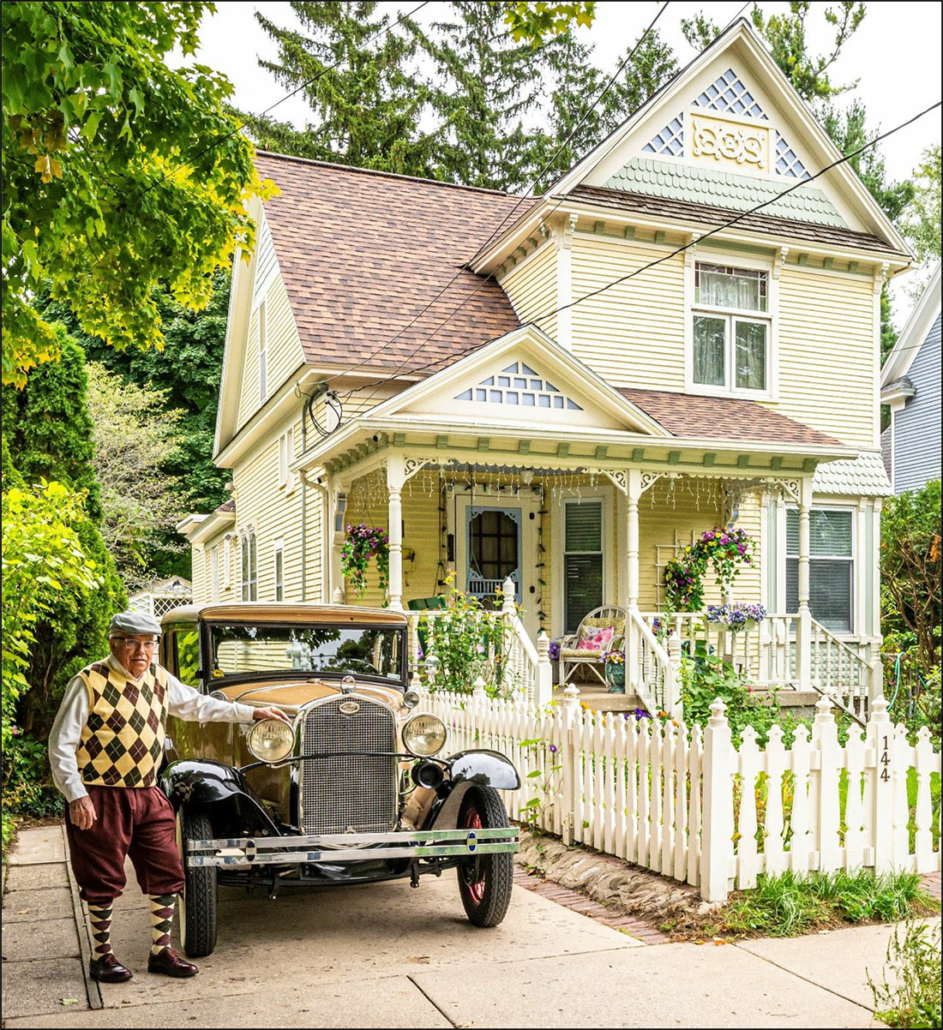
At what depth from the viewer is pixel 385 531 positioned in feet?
44.7

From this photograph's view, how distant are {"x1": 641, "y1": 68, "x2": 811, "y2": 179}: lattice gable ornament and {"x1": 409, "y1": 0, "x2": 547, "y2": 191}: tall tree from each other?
7.53 feet

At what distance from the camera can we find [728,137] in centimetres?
1578

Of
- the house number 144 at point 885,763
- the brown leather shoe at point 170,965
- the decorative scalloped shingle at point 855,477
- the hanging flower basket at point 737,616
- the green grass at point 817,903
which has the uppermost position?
the decorative scalloped shingle at point 855,477

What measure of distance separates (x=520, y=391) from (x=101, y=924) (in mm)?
8810

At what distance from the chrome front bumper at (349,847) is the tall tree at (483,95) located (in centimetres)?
432

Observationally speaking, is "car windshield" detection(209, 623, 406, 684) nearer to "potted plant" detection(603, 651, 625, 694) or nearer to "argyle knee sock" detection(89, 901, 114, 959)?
"argyle knee sock" detection(89, 901, 114, 959)

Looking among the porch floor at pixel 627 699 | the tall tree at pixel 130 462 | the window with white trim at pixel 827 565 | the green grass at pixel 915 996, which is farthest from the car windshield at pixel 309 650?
the tall tree at pixel 130 462

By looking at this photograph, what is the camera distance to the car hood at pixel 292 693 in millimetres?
6363

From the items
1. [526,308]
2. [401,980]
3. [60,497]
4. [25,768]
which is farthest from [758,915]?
[526,308]

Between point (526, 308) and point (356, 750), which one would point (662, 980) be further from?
point (526, 308)

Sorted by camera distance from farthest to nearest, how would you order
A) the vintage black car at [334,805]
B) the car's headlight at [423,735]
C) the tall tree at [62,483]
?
1. the tall tree at [62,483]
2. the car's headlight at [423,735]
3. the vintage black car at [334,805]

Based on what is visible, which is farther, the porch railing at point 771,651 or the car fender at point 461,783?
the porch railing at point 771,651

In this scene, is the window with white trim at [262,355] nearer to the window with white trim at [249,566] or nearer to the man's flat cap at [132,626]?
the window with white trim at [249,566]

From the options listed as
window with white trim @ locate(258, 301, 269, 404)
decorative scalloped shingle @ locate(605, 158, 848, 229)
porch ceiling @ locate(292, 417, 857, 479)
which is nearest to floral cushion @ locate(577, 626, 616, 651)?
porch ceiling @ locate(292, 417, 857, 479)
